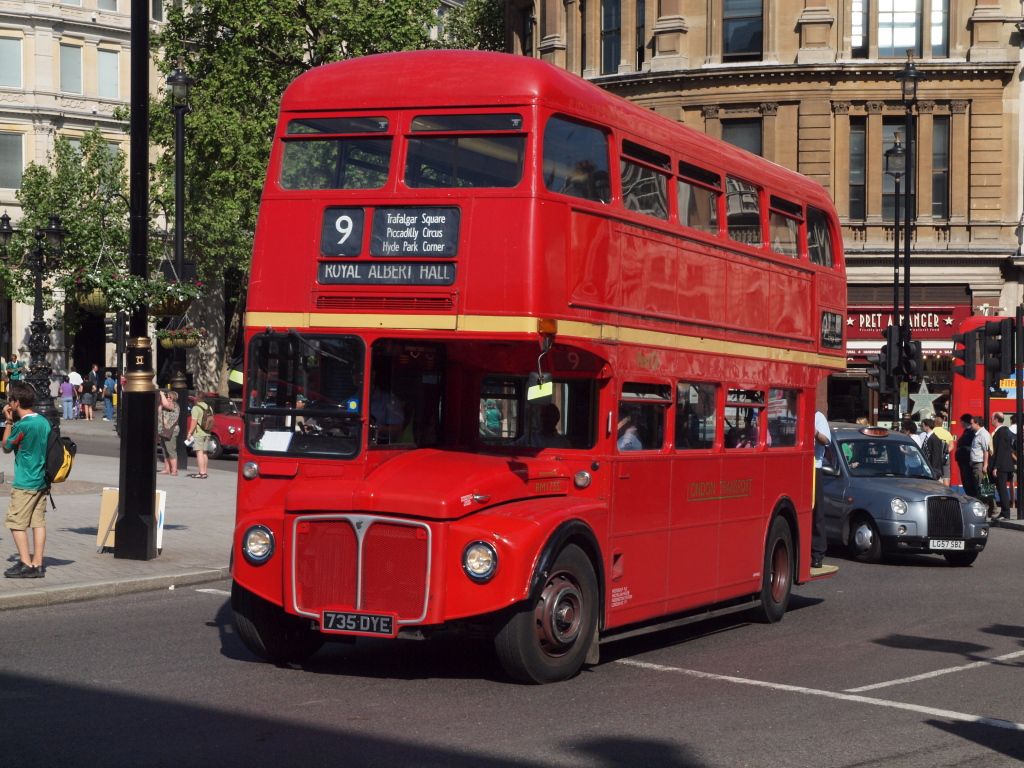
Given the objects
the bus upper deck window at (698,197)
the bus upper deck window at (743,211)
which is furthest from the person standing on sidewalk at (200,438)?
the bus upper deck window at (698,197)

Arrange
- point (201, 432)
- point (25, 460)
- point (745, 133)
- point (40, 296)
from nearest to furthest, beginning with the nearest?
point (25, 460)
point (201, 432)
point (40, 296)
point (745, 133)

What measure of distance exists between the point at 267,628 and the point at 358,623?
1.03 meters

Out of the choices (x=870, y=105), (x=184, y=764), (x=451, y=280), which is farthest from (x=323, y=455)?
(x=870, y=105)

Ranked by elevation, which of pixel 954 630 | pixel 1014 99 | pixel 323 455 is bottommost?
pixel 954 630

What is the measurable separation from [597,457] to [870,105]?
3442 cm

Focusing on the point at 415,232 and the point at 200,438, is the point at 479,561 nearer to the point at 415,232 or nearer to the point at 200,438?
the point at 415,232

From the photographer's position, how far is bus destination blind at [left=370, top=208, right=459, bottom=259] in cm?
935

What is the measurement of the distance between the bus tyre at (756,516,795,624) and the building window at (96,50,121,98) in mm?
57587

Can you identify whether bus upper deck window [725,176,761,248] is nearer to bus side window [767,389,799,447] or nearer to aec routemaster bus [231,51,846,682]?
aec routemaster bus [231,51,846,682]

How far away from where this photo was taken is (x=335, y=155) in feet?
32.1

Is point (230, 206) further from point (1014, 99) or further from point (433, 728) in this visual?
point (433, 728)

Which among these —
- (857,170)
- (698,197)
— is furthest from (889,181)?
(698,197)

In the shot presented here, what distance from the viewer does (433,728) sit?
7832 millimetres

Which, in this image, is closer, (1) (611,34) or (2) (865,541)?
(2) (865,541)
